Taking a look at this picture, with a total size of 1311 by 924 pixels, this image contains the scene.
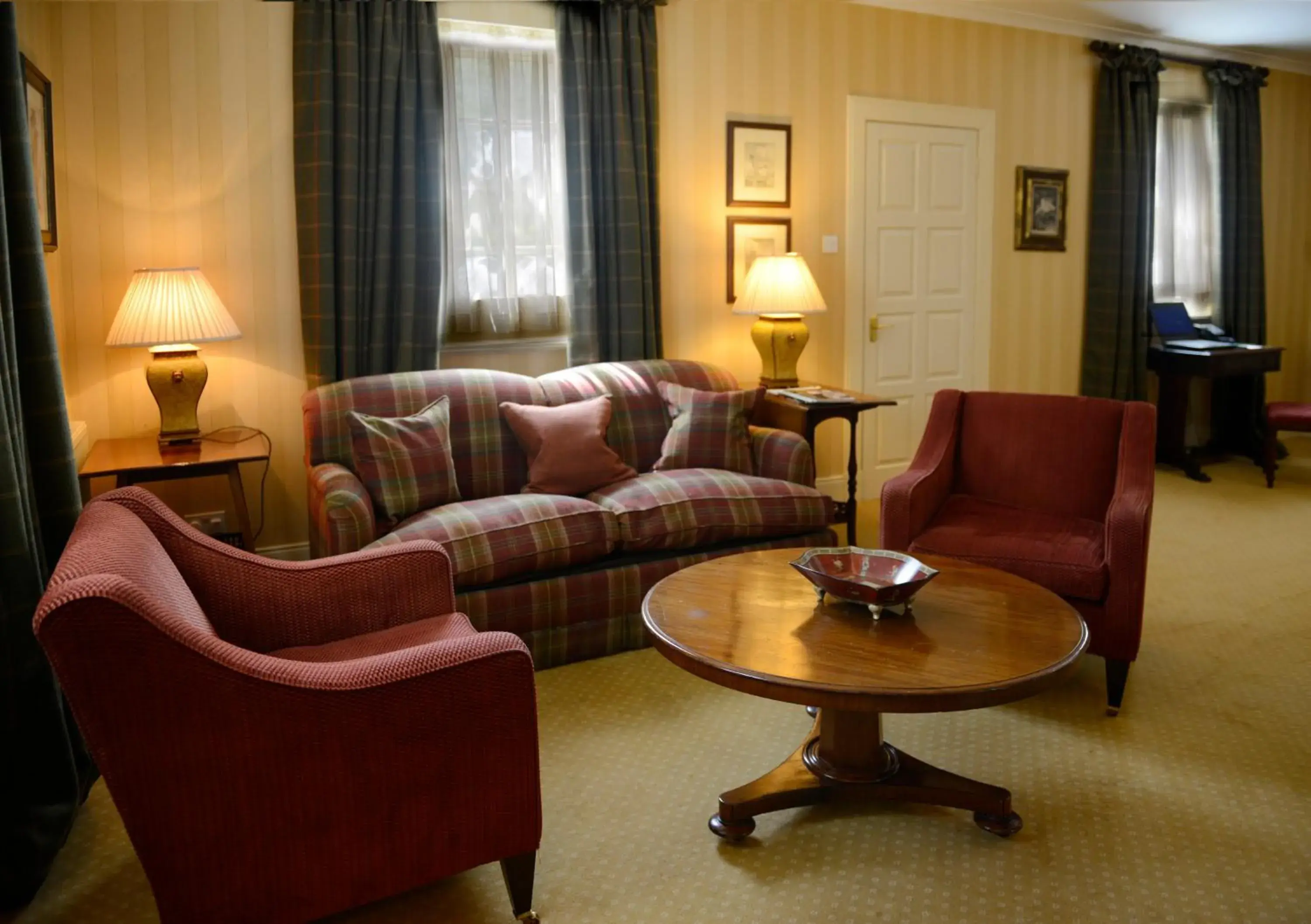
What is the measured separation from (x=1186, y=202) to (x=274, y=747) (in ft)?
21.2

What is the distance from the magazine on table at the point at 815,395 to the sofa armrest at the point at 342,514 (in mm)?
1812

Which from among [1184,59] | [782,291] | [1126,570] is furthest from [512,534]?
[1184,59]

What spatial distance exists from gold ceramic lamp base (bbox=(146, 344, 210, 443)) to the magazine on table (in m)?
2.24

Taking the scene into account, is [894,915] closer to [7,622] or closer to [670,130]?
[7,622]

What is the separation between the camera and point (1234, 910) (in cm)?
193

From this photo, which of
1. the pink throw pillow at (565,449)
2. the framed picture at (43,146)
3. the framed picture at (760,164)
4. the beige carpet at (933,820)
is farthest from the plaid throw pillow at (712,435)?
the framed picture at (43,146)

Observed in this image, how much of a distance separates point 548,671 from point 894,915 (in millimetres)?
1463

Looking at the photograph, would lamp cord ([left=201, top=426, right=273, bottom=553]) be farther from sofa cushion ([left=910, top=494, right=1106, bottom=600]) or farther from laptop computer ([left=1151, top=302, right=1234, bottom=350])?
laptop computer ([left=1151, top=302, right=1234, bottom=350])

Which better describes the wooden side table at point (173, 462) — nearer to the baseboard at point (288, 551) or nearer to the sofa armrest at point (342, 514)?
the sofa armrest at point (342, 514)

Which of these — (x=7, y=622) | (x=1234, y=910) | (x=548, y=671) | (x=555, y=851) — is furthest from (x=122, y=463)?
(x=1234, y=910)

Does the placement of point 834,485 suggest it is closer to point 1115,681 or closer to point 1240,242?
point 1115,681

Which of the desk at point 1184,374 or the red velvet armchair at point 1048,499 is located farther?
the desk at point 1184,374

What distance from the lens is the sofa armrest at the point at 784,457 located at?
3719 millimetres

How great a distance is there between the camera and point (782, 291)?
439 centimetres
